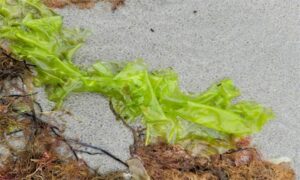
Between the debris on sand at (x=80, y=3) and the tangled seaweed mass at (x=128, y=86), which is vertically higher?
the debris on sand at (x=80, y=3)

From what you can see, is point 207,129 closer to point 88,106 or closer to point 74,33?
point 88,106

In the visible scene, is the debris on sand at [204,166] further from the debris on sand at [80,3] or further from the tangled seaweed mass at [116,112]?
the debris on sand at [80,3]

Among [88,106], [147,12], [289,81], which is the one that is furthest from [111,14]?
[289,81]

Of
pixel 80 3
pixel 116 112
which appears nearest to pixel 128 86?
pixel 116 112

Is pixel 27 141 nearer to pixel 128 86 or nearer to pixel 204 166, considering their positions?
pixel 128 86

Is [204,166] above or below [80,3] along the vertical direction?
below

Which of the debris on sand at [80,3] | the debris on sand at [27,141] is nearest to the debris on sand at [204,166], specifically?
the debris on sand at [27,141]
